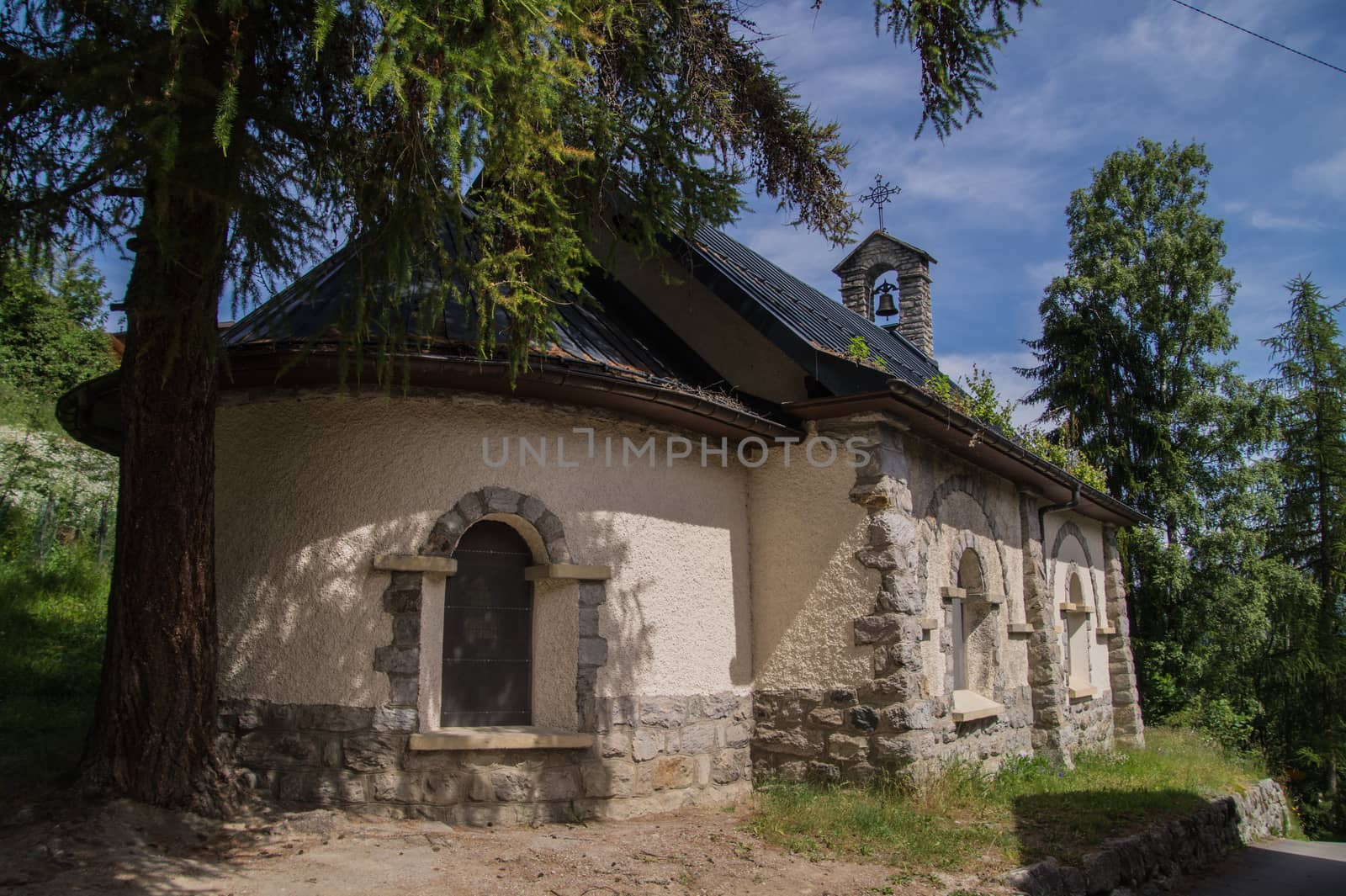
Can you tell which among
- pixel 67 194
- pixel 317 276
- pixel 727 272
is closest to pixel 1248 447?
pixel 727 272

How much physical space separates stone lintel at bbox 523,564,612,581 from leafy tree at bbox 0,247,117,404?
1947cm

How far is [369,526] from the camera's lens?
6840mm

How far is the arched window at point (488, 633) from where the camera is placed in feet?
23.2

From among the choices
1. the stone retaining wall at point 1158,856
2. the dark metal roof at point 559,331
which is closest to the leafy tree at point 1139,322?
the stone retaining wall at point 1158,856

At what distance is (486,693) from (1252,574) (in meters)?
16.9

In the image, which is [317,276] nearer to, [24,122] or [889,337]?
[24,122]

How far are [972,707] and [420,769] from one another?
523 cm

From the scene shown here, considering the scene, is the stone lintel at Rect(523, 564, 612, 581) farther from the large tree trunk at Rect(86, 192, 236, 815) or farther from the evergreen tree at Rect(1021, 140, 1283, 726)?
the evergreen tree at Rect(1021, 140, 1283, 726)

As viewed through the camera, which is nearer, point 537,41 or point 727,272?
point 537,41

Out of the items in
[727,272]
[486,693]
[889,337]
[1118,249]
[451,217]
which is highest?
[1118,249]

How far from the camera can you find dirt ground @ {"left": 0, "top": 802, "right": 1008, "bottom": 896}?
502cm

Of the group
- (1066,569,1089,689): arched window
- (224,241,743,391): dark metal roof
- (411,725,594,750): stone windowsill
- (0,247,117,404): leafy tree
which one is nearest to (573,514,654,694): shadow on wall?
(411,725,594,750): stone windowsill

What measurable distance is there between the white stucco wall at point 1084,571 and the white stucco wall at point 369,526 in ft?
21.5

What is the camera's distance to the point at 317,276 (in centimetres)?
813
